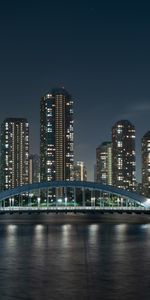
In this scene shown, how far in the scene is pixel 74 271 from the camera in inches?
1646

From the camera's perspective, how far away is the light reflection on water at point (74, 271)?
32.8 m

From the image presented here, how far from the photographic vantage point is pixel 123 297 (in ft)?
103

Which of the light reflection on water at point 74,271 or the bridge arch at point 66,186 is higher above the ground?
the bridge arch at point 66,186

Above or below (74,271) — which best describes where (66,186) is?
above

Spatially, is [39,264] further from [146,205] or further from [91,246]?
[146,205]

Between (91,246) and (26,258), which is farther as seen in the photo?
(91,246)

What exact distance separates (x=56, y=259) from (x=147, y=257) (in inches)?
310

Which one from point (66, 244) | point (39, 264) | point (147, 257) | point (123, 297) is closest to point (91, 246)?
point (66, 244)

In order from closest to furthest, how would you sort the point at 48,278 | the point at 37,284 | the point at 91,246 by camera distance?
the point at 37,284
the point at 48,278
the point at 91,246

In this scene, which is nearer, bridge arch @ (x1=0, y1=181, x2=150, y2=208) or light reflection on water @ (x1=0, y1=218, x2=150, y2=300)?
light reflection on water @ (x1=0, y1=218, x2=150, y2=300)

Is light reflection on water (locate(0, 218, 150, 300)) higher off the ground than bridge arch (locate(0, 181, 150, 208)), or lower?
lower

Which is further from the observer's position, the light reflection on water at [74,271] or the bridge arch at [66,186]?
the bridge arch at [66,186]

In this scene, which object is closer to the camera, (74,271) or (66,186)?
(74,271)

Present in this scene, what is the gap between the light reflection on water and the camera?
1291 inches
